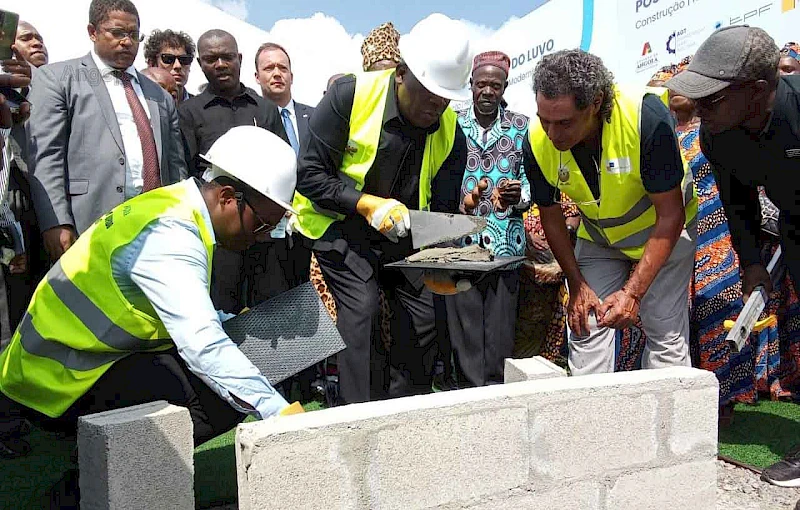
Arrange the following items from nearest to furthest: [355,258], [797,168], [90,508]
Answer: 1. [90,508]
2. [797,168]
3. [355,258]

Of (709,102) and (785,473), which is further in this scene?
(785,473)

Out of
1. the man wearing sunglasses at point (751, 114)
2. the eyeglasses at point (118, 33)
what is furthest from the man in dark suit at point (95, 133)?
the man wearing sunglasses at point (751, 114)

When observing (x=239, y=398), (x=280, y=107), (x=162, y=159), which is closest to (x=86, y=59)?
(x=162, y=159)

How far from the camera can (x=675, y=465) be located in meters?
2.59

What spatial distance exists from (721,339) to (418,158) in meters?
2.19

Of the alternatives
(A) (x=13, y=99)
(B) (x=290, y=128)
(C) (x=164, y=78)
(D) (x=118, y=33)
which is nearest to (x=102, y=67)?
(D) (x=118, y=33)

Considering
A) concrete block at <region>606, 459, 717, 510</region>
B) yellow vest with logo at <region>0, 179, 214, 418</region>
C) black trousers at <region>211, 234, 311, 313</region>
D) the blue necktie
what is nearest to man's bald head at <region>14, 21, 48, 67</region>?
the blue necktie

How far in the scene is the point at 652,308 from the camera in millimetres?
3465

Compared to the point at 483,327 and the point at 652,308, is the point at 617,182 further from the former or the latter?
the point at 483,327

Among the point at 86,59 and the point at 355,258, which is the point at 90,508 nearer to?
the point at 355,258

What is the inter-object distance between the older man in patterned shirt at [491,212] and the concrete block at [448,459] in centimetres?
150

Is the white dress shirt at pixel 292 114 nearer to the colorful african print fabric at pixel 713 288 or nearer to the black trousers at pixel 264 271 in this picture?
the black trousers at pixel 264 271

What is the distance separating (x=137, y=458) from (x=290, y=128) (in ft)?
11.1

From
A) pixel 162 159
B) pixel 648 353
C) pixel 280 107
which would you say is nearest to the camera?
pixel 648 353
